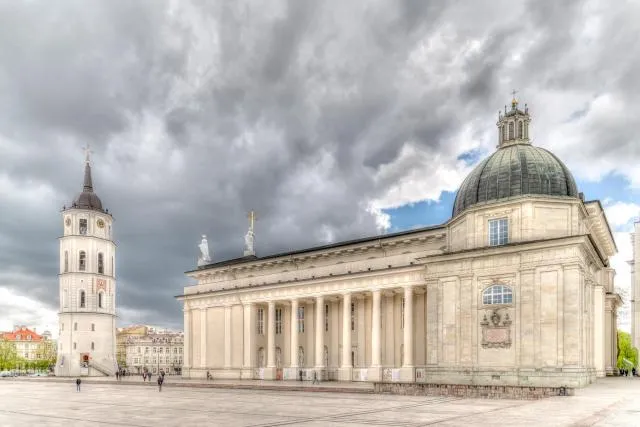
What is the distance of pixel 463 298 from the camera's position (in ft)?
150

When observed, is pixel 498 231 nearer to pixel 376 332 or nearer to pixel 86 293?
pixel 376 332

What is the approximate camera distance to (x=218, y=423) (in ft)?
74.3

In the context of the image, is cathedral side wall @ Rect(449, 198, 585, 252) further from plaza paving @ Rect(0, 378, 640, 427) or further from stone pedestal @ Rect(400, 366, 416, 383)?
stone pedestal @ Rect(400, 366, 416, 383)

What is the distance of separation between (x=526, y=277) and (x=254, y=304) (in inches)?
1288

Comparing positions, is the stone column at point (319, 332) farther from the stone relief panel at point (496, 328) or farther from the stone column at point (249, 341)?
the stone relief panel at point (496, 328)

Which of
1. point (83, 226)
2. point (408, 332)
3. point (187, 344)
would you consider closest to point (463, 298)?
point (408, 332)

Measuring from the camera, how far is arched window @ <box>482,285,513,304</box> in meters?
43.7

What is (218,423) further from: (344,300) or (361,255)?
(361,255)

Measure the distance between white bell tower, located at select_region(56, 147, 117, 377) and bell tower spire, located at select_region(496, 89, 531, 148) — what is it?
73.4 metres

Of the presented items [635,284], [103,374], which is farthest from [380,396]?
[103,374]

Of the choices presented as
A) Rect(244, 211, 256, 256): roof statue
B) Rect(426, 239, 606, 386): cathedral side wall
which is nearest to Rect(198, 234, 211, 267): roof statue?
Rect(244, 211, 256, 256): roof statue

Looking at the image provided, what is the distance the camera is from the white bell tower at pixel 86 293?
9406 cm

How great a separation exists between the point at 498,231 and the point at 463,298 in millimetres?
6030

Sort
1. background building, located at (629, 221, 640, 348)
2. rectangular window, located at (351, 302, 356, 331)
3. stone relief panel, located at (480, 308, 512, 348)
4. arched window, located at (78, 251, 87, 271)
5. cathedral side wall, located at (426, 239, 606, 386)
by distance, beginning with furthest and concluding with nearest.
Result: arched window, located at (78, 251, 87, 271)
background building, located at (629, 221, 640, 348)
rectangular window, located at (351, 302, 356, 331)
stone relief panel, located at (480, 308, 512, 348)
cathedral side wall, located at (426, 239, 606, 386)
